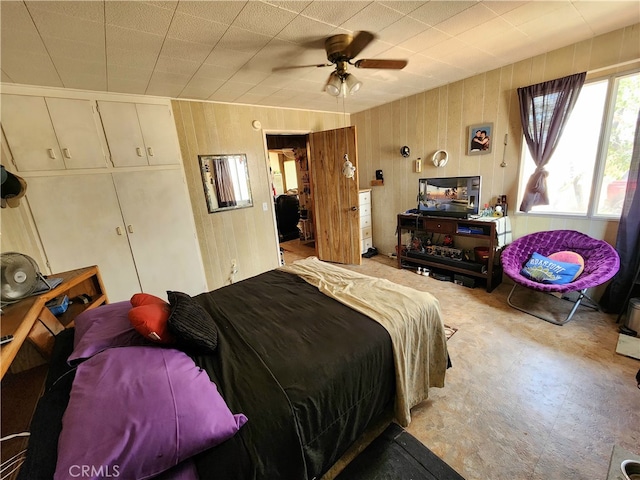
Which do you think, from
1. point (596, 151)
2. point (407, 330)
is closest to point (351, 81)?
point (407, 330)

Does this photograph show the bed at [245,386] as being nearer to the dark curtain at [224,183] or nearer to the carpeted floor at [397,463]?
the carpeted floor at [397,463]

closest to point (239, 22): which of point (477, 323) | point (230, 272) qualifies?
point (230, 272)

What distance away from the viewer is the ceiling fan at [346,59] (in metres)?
1.91

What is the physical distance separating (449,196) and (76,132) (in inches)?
168

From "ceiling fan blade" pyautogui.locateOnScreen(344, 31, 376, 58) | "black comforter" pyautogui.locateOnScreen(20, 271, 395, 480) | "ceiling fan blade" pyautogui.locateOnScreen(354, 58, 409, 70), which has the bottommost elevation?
"black comforter" pyautogui.locateOnScreen(20, 271, 395, 480)

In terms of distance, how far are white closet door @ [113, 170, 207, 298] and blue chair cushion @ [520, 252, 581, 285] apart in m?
3.83

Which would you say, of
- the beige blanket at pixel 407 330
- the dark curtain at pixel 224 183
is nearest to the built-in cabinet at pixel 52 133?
the dark curtain at pixel 224 183

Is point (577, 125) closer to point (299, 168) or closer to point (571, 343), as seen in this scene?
point (571, 343)

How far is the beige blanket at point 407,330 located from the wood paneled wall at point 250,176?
2153mm

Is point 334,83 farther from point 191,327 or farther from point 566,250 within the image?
point 566,250

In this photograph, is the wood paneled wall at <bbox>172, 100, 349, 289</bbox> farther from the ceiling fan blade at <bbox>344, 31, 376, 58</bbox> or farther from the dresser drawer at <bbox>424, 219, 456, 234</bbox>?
the dresser drawer at <bbox>424, 219, 456, 234</bbox>

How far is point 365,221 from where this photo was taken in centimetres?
476

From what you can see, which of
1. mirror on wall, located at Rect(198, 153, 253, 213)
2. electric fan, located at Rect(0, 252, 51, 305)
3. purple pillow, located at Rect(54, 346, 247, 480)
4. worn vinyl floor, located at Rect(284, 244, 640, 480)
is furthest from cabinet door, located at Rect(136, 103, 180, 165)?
worn vinyl floor, located at Rect(284, 244, 640, 480)

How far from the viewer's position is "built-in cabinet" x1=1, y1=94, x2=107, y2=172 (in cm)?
227
